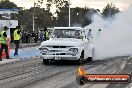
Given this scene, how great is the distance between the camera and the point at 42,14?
11450cm

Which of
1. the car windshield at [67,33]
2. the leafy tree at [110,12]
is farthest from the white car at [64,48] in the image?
the leafy tree at [110,12]

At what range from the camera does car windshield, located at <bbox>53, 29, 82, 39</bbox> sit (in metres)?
19.6

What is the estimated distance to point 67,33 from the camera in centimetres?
1972

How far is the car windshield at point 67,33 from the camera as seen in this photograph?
1964 centimetres

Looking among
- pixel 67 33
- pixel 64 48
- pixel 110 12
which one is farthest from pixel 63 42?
pixel 110 12

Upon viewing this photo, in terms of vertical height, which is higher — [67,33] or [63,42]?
[67,33]

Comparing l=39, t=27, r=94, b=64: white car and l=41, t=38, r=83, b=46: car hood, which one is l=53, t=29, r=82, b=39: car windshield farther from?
l=41, t=38, r=83, b=46: car hood

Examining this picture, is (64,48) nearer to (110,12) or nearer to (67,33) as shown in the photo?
(67,33)

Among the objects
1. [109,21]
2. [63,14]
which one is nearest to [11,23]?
→ [109,21]

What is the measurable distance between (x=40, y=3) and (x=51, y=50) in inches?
2589

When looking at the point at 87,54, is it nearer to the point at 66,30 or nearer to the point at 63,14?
the point at 66,30

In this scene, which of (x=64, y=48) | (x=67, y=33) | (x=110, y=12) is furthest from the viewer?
(x=110, y=12)

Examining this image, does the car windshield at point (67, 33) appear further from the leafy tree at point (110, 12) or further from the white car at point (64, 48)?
the leafy tree at point (110, 12)

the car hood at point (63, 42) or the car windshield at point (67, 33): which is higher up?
the car windshield at point (67, 33)
